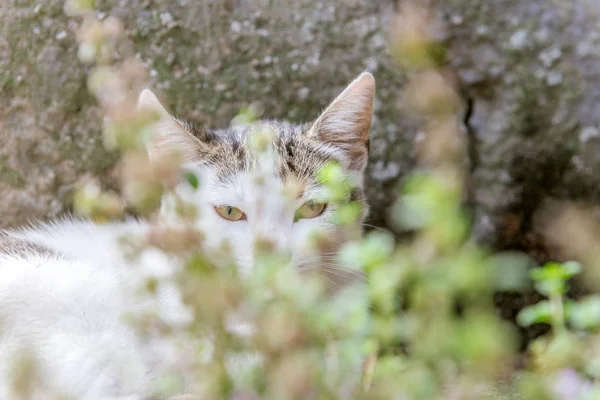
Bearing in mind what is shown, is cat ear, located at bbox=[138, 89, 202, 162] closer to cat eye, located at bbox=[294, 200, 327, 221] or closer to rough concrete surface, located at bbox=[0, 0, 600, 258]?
cat eye, located at bbox=[294, 200, 327, 221]

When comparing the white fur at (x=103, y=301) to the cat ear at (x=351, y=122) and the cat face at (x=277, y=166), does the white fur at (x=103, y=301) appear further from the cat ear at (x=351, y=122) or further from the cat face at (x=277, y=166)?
the cat ear at (x=351, y=122)

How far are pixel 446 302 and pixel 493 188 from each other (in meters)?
1.60

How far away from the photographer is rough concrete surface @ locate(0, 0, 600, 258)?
216cm

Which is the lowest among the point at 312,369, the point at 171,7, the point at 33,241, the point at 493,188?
the point at 312,369

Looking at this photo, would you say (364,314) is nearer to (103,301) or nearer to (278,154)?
(103,301)

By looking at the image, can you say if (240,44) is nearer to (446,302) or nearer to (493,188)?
(493,188)

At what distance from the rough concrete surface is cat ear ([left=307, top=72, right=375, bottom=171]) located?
→ 38cm

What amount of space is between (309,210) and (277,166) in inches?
5.9

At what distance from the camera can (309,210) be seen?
1.73 metres

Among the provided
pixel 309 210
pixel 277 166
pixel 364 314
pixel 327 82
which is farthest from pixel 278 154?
pixel 364 314

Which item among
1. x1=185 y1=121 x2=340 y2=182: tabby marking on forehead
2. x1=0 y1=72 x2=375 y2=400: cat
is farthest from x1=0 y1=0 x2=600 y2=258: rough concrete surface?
x1=185 y1=121 x2=340 y2=182: tabby marking on forehead

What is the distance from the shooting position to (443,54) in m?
2.23

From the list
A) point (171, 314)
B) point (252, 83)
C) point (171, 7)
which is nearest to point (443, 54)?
point (252, 83)

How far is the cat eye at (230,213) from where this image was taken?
5.67 ft
